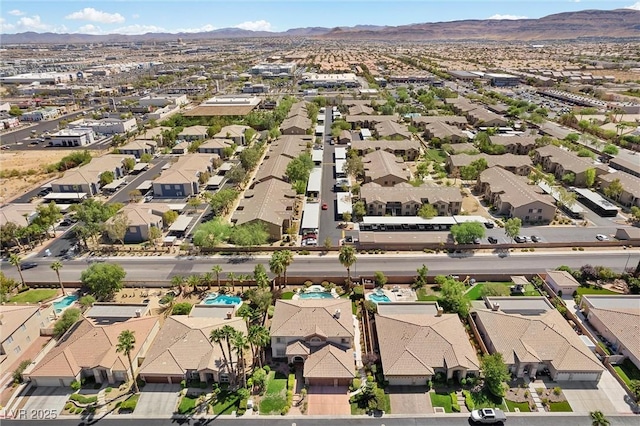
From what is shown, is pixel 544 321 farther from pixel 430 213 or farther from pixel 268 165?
pixel 268 165

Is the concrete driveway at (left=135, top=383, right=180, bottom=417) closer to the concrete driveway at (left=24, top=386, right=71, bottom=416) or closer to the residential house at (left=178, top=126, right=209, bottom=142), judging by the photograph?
the concrete driveway at (left=24, top=386, right=71, bottom=416)

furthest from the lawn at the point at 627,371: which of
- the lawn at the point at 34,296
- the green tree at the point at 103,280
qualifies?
the lawn at the point at 34,296

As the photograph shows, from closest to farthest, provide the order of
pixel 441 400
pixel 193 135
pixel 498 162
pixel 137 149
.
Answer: pixel 441 400 < pixel 498 162 < pixel 137 149 < pixel 193 135

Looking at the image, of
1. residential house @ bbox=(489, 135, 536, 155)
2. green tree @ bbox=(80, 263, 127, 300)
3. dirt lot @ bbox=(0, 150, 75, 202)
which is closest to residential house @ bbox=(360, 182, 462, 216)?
residential house @ bbox=(489, 135, 536, 155)

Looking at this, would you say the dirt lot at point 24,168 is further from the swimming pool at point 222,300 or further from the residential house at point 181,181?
the swimming pool at point 222,300

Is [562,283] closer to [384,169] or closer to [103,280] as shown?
[384,169]

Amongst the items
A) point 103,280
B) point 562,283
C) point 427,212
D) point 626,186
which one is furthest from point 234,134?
point 626,186

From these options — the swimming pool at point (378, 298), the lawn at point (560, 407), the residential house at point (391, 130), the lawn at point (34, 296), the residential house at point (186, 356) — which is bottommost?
the lawn at point (560, 407)

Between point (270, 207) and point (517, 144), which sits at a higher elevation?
point (517, 144)
